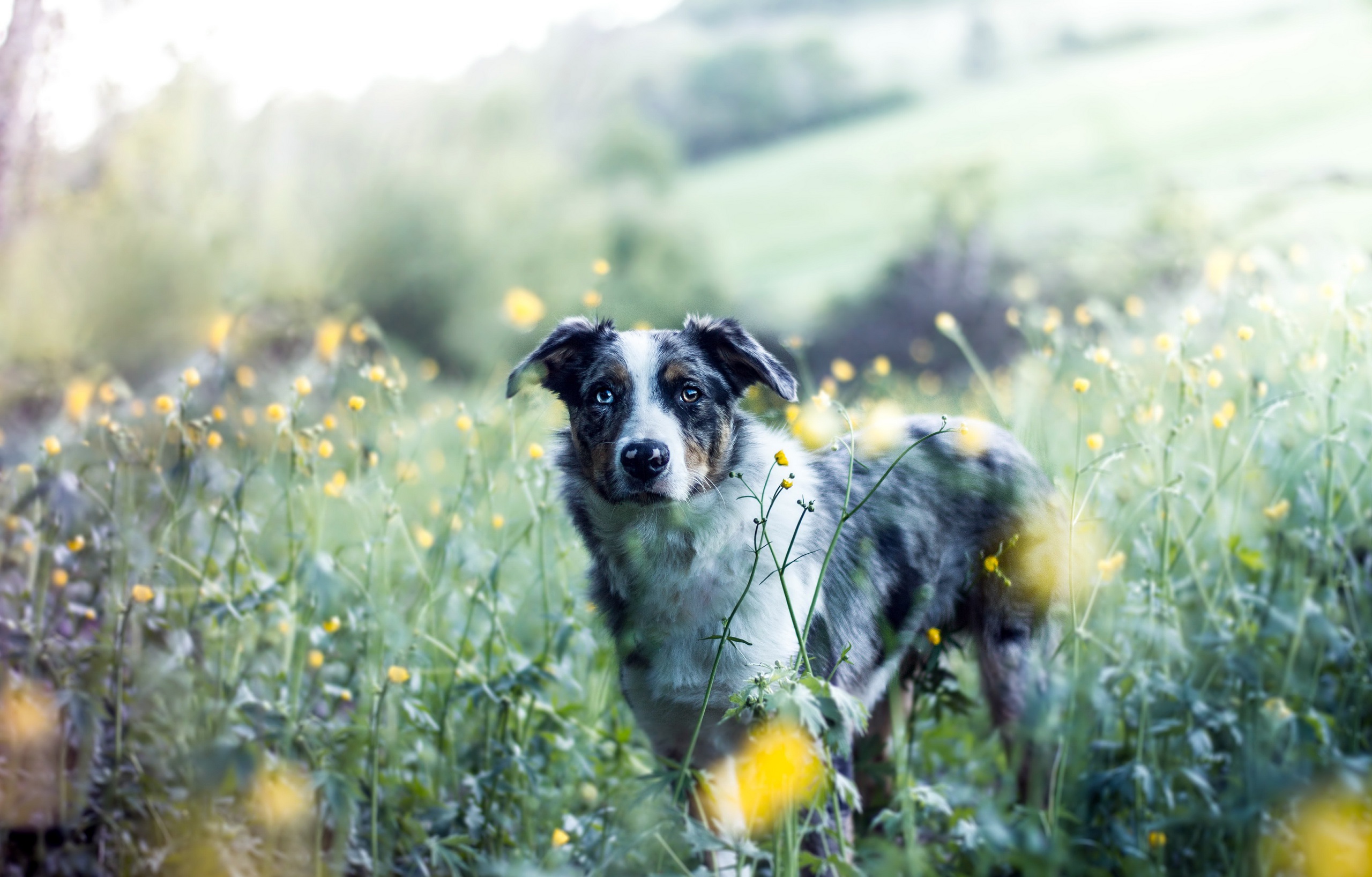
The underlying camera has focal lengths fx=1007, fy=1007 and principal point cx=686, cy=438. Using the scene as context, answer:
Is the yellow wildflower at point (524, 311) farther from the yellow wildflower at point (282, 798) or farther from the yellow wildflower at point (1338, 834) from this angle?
the yellow wildflower at point (1338, 834)

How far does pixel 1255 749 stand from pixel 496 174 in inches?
376

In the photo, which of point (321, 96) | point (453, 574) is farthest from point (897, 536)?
point (321, 96)

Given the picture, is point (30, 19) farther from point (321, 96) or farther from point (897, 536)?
point (321, 96)

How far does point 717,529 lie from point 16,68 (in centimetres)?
327

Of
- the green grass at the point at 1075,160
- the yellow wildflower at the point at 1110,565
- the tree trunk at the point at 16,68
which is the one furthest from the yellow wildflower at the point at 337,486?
the green grass at the point at 1075,160

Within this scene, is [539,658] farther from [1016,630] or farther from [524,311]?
[1016,630]

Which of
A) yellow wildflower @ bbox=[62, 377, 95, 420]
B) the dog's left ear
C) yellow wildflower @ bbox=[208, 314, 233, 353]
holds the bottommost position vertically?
the dog's left ear

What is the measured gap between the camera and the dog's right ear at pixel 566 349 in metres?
2.65

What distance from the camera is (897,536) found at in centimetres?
307

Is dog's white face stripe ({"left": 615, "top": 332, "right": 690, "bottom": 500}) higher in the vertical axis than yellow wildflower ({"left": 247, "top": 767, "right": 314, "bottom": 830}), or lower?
higher

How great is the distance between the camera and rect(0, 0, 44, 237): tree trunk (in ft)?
12.2

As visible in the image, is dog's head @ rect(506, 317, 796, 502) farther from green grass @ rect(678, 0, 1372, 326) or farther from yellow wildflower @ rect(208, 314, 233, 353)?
green grass @ rect(678, 0, 1372, 326)

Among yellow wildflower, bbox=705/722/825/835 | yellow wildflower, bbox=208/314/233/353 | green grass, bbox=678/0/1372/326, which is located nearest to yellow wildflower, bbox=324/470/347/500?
yellow wildflower, bbox=208/314/233/353

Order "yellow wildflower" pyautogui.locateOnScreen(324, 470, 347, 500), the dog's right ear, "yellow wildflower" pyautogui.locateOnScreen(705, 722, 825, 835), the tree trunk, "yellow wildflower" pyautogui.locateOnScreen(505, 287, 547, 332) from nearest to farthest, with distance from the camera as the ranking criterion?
1. "yellow wildflower" pyautogui.locateOnScreen(705, 722, 825, 835)
2. the dog's right ear
3. "yellow wildflower" pyautogui.locateOnScreen(324, 470, 347, 500)
4. "yellow wildflower" pyautogui.locateOnScreen(505, 287, 547, 332)
5. the tree trunk
